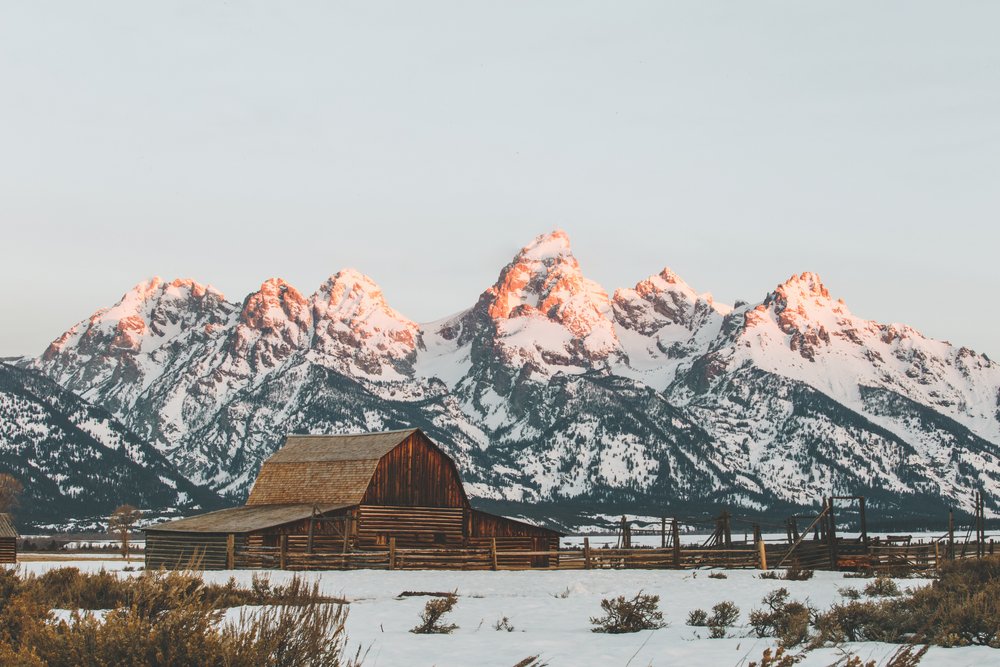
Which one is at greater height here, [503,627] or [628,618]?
[628,618]

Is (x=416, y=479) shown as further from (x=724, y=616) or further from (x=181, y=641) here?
(x=181, y=641)

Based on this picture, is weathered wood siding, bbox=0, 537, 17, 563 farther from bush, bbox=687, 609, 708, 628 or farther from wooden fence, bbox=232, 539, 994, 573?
bush, bbox=687, 609, 708, 628

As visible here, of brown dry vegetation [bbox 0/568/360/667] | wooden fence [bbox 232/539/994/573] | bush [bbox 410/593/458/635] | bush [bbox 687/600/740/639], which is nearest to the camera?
brown dry vegetation [bbox 0/568/360/667]

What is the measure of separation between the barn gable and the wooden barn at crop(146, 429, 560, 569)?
53mm

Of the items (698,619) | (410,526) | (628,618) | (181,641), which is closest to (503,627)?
(628,618)

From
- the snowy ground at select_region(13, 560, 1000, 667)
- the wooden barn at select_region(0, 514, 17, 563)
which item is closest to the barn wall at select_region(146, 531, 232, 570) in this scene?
the snowy ground at select_region(13, 560, 1000, 667)

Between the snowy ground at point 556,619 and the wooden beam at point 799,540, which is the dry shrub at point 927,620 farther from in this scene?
the wooden beam at point 799,540

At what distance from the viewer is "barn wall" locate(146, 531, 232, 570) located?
4984 cm

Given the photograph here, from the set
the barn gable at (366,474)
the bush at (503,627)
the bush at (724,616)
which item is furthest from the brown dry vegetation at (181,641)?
the barn gable at (366,474)

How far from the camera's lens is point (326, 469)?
59219 mm

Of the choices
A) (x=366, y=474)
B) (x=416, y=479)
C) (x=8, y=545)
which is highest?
(x=366, y=474)

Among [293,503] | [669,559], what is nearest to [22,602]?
[669,559]

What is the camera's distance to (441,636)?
2141 cm

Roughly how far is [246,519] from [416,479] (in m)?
8.81
